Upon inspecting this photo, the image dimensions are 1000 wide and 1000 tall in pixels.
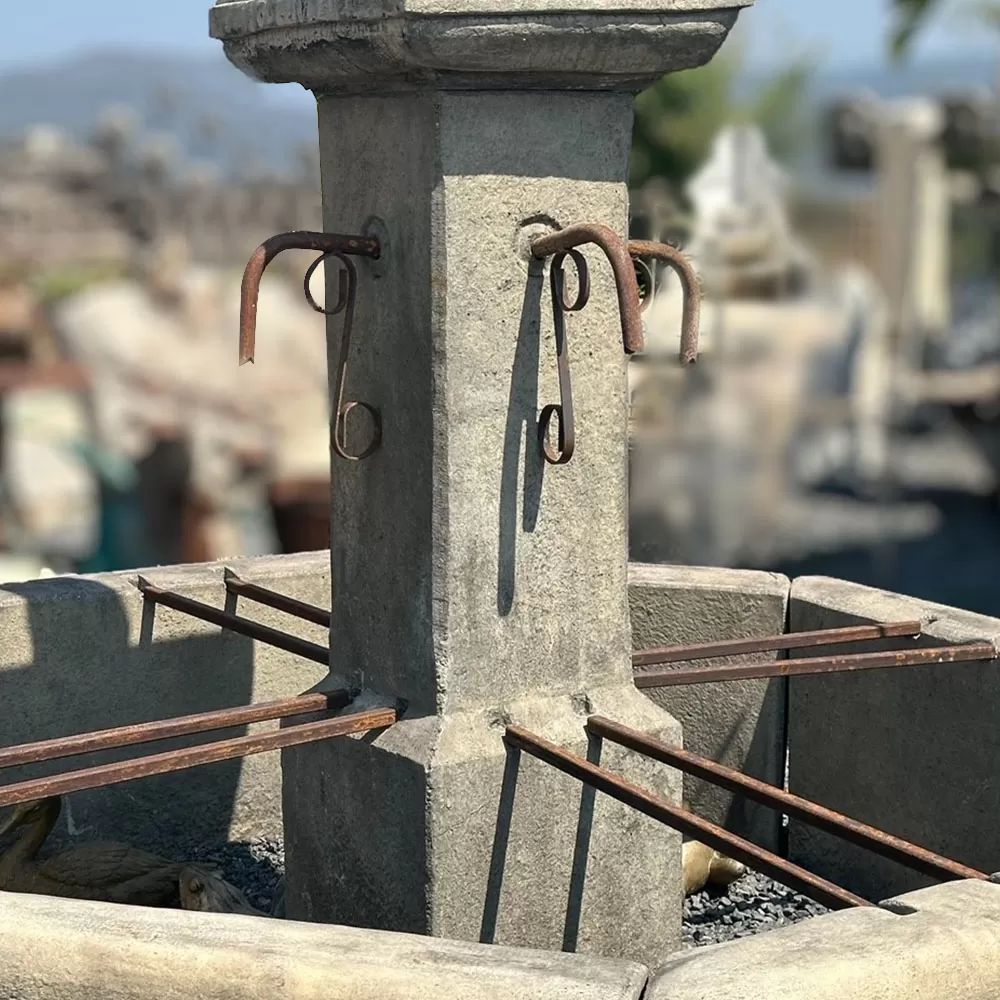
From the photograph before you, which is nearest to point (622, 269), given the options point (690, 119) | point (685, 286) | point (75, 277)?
point (685, 286)

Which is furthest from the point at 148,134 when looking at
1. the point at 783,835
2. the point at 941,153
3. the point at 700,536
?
the point at 783,835

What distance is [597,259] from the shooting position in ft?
11.0

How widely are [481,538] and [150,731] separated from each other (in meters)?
0.71

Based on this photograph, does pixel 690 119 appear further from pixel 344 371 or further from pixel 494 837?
pixel 494 837

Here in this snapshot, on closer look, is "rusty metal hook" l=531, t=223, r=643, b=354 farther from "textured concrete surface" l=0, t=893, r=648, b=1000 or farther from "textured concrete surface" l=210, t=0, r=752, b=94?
"textured concrete surface" l=0, t=893, r=648, b=1000

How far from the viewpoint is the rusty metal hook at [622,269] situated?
304cm

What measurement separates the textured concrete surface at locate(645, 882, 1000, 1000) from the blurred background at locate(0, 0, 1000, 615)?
170 centimetres

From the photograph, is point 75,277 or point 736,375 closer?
point 736,375

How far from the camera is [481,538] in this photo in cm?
332

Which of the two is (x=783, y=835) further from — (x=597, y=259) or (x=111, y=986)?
(x=111, y=986)

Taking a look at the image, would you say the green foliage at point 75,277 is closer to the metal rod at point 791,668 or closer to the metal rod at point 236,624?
the metal rod at point 236,624

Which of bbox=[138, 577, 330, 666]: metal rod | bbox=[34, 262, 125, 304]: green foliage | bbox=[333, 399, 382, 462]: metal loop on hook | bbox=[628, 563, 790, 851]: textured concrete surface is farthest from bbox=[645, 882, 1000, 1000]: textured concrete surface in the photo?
bbox=[34, 262, 125, 304]: green foliage

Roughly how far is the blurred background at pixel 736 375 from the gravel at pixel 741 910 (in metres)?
1.55

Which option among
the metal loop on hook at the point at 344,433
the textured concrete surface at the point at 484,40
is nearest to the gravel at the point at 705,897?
the metal loop on hook at the point at 344,433
